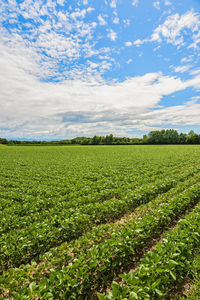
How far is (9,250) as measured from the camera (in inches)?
205

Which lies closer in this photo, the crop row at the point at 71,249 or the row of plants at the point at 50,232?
the crop row at the point at 71,249

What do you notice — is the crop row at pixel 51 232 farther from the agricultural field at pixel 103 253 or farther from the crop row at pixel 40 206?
the crop row at pixel 40 206

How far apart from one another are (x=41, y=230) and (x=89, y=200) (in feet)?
13.6

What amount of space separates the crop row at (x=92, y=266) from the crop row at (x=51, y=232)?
68 cm

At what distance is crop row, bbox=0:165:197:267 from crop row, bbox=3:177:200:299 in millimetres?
683

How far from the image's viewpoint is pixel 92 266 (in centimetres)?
391

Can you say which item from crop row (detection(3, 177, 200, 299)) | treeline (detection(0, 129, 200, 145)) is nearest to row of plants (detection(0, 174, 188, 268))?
crop row (detection(3, 177, 200, 299))

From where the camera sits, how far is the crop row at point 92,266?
344 centimetres

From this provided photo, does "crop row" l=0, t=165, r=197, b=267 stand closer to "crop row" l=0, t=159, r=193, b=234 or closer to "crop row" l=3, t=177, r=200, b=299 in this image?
"crop row" l=0, t=159, r=193, b=234

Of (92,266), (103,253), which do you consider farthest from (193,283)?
(92,266)

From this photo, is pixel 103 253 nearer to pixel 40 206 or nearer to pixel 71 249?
pixel 71 249

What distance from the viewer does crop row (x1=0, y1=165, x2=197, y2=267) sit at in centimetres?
530

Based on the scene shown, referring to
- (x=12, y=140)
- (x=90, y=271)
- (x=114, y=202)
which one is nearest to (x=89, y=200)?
(x=114, y=202)

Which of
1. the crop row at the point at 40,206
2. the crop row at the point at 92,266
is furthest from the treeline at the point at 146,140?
the crop row at the point at 92,266
